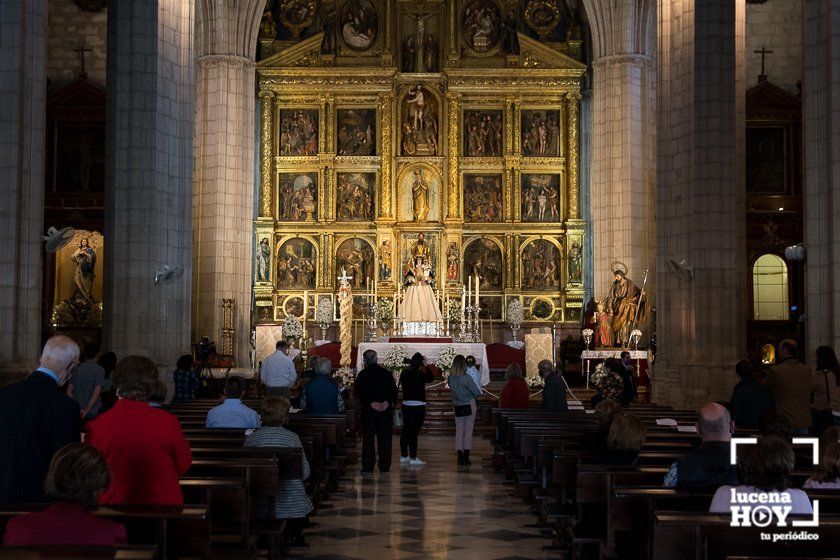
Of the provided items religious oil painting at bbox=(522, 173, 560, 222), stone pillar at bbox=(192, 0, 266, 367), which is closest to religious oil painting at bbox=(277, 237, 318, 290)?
stone pillar at bbox=(192, 0, 266, 367)

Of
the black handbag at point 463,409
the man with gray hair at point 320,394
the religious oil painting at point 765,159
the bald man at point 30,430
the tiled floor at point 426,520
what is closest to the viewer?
the bald man at point 30,430

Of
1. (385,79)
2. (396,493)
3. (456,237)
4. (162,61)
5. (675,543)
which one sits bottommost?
(396,493)

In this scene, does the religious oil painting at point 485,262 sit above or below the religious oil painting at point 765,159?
below

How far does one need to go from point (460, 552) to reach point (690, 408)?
1112 centimetres

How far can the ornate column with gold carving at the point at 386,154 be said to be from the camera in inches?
1458

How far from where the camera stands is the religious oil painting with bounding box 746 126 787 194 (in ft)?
118

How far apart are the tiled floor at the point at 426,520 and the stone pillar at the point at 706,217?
5.15 m

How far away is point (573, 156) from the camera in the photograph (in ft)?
122

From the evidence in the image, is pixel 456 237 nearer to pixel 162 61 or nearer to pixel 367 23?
pixel 367 23

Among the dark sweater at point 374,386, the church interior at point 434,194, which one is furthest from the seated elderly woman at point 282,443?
the dark sweater at point 374,386

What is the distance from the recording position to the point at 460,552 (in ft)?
35.3

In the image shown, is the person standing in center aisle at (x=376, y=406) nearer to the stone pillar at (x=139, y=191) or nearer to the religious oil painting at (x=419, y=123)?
the stone pillar at (x=139, y=191)

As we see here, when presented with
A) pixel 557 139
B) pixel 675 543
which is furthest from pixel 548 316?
pixel 675 543

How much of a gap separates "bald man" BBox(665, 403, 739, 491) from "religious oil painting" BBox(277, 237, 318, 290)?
30.0m
